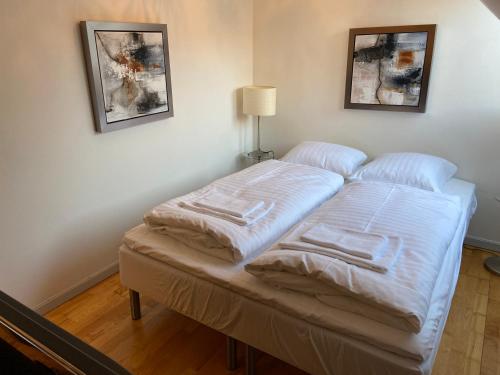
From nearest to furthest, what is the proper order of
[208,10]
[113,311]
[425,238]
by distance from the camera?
[425,238] → [113,311] → [208,10]

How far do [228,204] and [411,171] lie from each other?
139 centimetres

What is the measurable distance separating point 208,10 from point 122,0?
0.84 m

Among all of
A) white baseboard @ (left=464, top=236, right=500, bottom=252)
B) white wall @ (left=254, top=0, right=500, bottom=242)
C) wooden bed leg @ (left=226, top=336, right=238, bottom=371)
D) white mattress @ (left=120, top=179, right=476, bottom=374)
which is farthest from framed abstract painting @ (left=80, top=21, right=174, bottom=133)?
white baseboard @ (left=464, top=236, right=500, bottom=252)

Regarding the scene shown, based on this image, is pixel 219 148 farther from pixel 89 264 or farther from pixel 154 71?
pixel 89 264

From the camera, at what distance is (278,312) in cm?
157

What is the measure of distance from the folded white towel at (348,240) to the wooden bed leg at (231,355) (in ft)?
2.00

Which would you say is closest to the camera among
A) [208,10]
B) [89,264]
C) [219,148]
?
[89,264]

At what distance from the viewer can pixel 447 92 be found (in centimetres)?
285

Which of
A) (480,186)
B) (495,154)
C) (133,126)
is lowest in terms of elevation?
(480,186)

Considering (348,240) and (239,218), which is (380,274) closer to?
(348,240)

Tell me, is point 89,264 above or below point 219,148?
below

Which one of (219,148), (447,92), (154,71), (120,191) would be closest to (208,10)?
(154,71)

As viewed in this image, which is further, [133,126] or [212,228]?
[133,126]

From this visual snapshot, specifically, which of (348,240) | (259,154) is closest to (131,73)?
(259,154)
